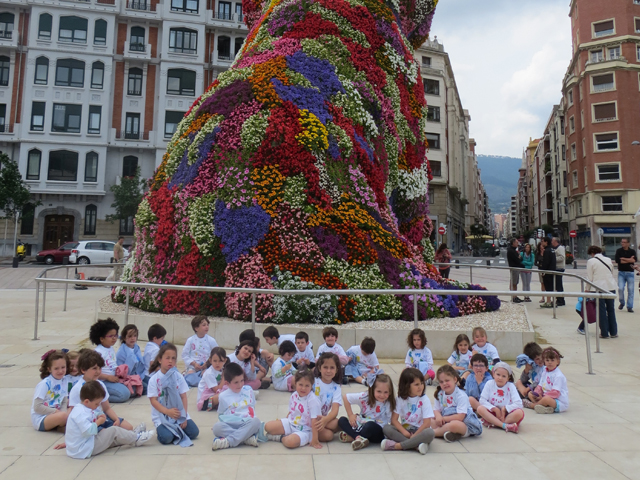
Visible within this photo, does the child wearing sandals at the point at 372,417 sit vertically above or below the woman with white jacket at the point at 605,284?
below

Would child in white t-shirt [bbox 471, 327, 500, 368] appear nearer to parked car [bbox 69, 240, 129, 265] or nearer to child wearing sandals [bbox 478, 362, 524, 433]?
child wearing sandals [bbox 478, 362, 524, 433]

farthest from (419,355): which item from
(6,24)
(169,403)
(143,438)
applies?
(6,24)

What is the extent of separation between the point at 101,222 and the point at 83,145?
20.5 feet

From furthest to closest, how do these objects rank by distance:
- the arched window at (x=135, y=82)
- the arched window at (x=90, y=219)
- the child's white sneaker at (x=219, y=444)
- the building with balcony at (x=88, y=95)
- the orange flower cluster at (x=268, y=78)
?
the arched window at (x=135, y=82) → the arched window at (x=90, y=219) → the building with balcony at (x=88, y=95) → the orange flower cluster at (x=268, y=78) → the child's white sneaker at (x=219, y=444)

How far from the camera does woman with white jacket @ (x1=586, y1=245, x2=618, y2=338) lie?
9086 millimetres

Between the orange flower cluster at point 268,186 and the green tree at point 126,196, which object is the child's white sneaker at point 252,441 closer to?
the orange flower cluster at point 268,186

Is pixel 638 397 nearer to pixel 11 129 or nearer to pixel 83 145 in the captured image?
pixel 83 145

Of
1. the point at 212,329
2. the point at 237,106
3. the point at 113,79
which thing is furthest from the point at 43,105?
the point at 212,329

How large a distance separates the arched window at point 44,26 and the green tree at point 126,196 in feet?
42.8

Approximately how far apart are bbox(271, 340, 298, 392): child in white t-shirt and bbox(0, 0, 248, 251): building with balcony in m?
34.5

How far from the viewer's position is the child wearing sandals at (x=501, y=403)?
445 cm

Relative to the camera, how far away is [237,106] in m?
9.75

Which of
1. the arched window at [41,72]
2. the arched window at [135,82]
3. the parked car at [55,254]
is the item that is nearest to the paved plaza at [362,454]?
the parked car at [55,254]

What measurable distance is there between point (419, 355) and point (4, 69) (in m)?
42.5
